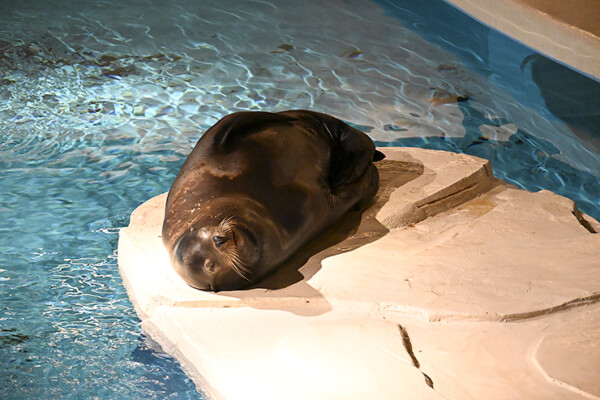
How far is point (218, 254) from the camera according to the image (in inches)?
161

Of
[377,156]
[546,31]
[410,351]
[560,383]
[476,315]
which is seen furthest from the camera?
[546,31]

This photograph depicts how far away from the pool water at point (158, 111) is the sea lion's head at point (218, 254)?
50 centimetres

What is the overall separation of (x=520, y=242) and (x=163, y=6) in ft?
24.7

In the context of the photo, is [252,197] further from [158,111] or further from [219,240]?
[158,111]

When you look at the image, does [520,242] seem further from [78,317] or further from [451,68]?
[451,68]

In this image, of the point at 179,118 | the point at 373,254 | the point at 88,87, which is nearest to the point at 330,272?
the point at 373,254

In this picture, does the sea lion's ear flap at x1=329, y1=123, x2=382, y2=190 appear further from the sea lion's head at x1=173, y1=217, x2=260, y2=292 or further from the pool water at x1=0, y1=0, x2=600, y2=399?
the pool water at x1=0, y1=0, x2=600, y2=399

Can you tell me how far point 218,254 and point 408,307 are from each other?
1.04 m

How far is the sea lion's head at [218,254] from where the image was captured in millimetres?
4074

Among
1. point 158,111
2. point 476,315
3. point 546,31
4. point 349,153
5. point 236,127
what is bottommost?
point 158,111

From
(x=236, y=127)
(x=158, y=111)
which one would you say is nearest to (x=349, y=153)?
(x=236, y=127)

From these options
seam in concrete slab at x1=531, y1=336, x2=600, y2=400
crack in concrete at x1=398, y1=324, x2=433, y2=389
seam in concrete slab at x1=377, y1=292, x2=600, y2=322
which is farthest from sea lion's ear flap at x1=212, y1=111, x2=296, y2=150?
seam in concrete slab at x1=531, y1=336, x2=600, y2=400

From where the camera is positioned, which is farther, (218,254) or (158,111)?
(158,111)

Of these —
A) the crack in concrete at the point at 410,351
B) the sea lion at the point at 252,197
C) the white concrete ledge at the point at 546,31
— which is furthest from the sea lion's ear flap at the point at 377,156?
Answer: the white concrete ledge at the point at 546,31
